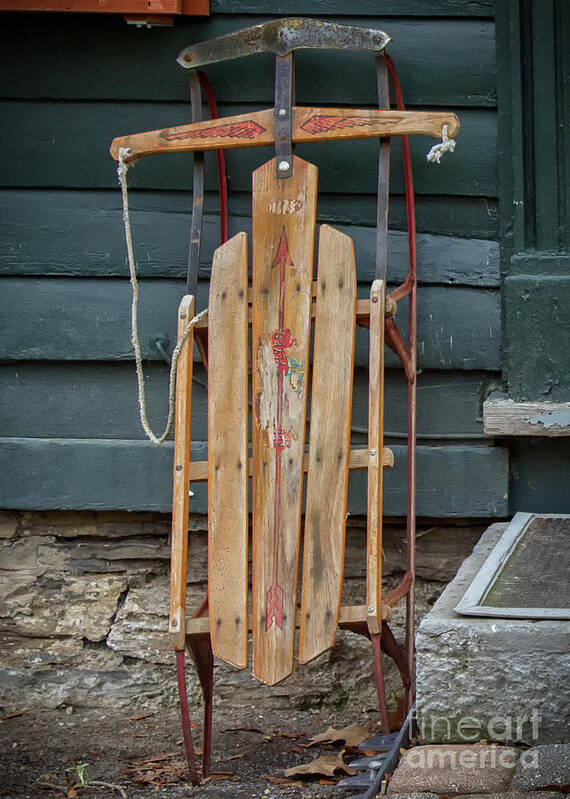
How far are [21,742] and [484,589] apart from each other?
1.44 metres

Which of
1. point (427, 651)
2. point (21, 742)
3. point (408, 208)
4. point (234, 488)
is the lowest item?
point (21, 742)

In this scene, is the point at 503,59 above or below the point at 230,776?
above

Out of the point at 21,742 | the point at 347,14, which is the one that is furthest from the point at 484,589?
the point at 347,14

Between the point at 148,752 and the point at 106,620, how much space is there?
503mm

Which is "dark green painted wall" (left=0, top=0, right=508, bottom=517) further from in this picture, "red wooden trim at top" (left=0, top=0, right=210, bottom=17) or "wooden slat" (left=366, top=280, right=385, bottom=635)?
"wooden slat" (left=366, top=280, right=385, bottom=635)

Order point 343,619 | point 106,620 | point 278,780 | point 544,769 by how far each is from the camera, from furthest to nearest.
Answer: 1. point 106,620
2. point 278,780
3. point 343,619
4. point 544,769

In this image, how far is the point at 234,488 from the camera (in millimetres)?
2492

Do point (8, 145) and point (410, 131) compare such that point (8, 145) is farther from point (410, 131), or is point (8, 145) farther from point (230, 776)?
point (230, 776)

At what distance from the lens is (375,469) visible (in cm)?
245

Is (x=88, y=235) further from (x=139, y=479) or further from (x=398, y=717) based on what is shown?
(x=398, y=717)

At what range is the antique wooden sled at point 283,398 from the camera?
2.41 metres

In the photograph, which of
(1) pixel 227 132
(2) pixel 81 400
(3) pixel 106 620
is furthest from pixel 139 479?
(1) pixel 227 132

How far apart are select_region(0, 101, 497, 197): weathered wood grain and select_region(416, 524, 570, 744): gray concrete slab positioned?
1.36 meters

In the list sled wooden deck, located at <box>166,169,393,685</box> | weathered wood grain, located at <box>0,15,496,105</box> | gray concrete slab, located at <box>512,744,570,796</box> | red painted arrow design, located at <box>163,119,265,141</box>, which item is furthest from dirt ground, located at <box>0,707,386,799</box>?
weathered wood grain, located at <box>0,15,496,105</box>
